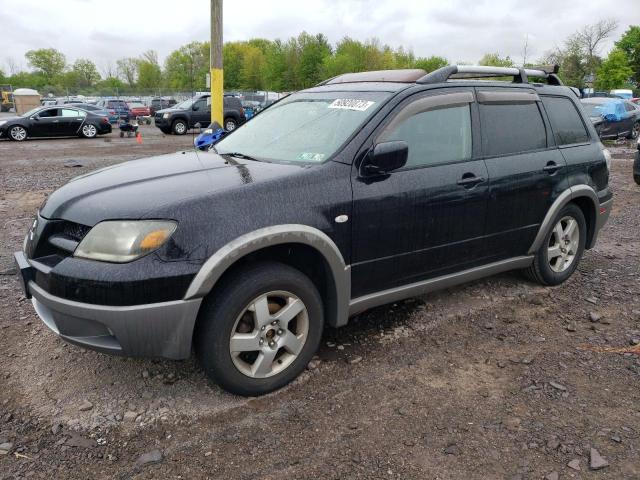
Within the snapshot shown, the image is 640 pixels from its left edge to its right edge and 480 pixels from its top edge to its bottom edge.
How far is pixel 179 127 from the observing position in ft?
74.0

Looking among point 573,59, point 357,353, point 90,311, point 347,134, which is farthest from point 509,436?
point 573,59

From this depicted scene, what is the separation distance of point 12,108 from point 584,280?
166ft

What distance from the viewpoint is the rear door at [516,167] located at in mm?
3775

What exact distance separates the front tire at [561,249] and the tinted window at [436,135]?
127 cm

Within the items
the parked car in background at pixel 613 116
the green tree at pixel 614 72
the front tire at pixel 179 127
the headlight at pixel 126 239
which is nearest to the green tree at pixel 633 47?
the green tree at pixel 614 72

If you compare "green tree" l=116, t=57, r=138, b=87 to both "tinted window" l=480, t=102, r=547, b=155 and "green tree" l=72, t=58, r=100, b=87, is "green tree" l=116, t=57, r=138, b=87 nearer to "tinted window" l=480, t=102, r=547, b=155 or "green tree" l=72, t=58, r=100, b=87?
"green tree" l=72, t=58, r=100, b=87

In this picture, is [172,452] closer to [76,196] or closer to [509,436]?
[76,196]

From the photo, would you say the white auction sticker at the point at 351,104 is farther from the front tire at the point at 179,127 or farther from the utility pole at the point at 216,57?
the front tire at the point at 179,127

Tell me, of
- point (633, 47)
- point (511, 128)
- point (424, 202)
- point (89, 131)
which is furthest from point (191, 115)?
point (633, 47)

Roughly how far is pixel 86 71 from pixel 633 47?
9074cm

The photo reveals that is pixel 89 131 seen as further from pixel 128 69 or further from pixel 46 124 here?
pixel 128 69

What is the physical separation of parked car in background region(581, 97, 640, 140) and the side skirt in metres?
15.3

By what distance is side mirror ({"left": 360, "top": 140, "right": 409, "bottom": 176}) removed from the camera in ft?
9.83

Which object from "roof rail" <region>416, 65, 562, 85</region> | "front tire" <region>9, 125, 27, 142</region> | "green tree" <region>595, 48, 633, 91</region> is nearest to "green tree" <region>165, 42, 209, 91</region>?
"green tree" <region>595, 48, 633, 91</region>
